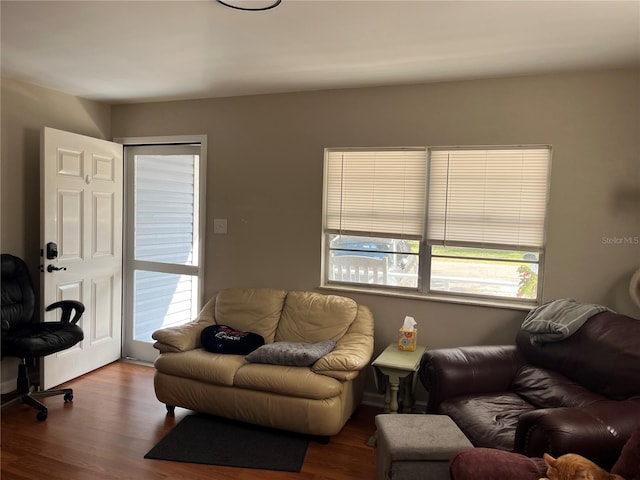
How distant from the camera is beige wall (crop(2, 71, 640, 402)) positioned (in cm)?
297

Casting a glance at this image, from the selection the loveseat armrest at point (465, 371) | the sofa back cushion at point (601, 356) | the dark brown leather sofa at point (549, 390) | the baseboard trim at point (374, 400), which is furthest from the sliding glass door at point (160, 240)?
the sofa back cushion at point (601, 356)

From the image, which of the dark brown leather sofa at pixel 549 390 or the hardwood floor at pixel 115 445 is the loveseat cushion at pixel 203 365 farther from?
the dark brown leather sofa at pixel 549 390

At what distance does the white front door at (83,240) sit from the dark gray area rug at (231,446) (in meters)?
1.41

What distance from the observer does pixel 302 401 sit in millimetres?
2877

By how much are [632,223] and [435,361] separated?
1.55m

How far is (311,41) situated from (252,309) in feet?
6.73

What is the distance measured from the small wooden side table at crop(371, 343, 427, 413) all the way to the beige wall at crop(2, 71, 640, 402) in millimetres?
415

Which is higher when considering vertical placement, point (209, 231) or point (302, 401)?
point (209, 231)

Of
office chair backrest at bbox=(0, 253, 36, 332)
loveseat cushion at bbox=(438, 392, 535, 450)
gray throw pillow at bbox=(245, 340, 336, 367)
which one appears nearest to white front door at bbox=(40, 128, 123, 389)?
office chair backrest at bbox=(0, 253, 36, 332)

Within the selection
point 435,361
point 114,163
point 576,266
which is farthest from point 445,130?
point 114,163

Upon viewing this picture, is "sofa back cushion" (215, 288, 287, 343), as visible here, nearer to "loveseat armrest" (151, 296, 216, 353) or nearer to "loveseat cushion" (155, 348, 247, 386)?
"loveseat armrest" (151, 296, 216, 353)

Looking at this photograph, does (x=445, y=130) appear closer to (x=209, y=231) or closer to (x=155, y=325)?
(x=209, y=231)

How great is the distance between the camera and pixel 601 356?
239 centimetres

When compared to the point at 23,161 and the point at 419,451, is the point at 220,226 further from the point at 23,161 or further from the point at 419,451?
the point at 419,451
